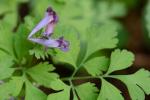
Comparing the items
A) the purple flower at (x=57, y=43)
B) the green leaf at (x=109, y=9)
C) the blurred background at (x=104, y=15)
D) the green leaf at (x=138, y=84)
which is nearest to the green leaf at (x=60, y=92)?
the purple flower at (x=57, y=43)

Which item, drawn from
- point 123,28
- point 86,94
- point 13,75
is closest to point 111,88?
point 86,94

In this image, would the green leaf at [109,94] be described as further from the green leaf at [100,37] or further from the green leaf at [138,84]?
the green leaf at [100,37]

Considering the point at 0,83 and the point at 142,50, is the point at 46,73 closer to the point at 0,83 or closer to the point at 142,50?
the point at 0,83

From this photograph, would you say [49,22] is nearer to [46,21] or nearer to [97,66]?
[46,21]

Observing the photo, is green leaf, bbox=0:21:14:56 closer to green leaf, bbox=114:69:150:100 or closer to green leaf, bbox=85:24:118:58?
green leaf, bbox=85:24:118:58

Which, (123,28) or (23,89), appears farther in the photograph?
(123,28)

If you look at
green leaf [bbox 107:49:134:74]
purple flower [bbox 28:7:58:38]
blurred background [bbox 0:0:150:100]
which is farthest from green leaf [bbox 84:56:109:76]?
blurred background [bbox 0:0:150:100]
